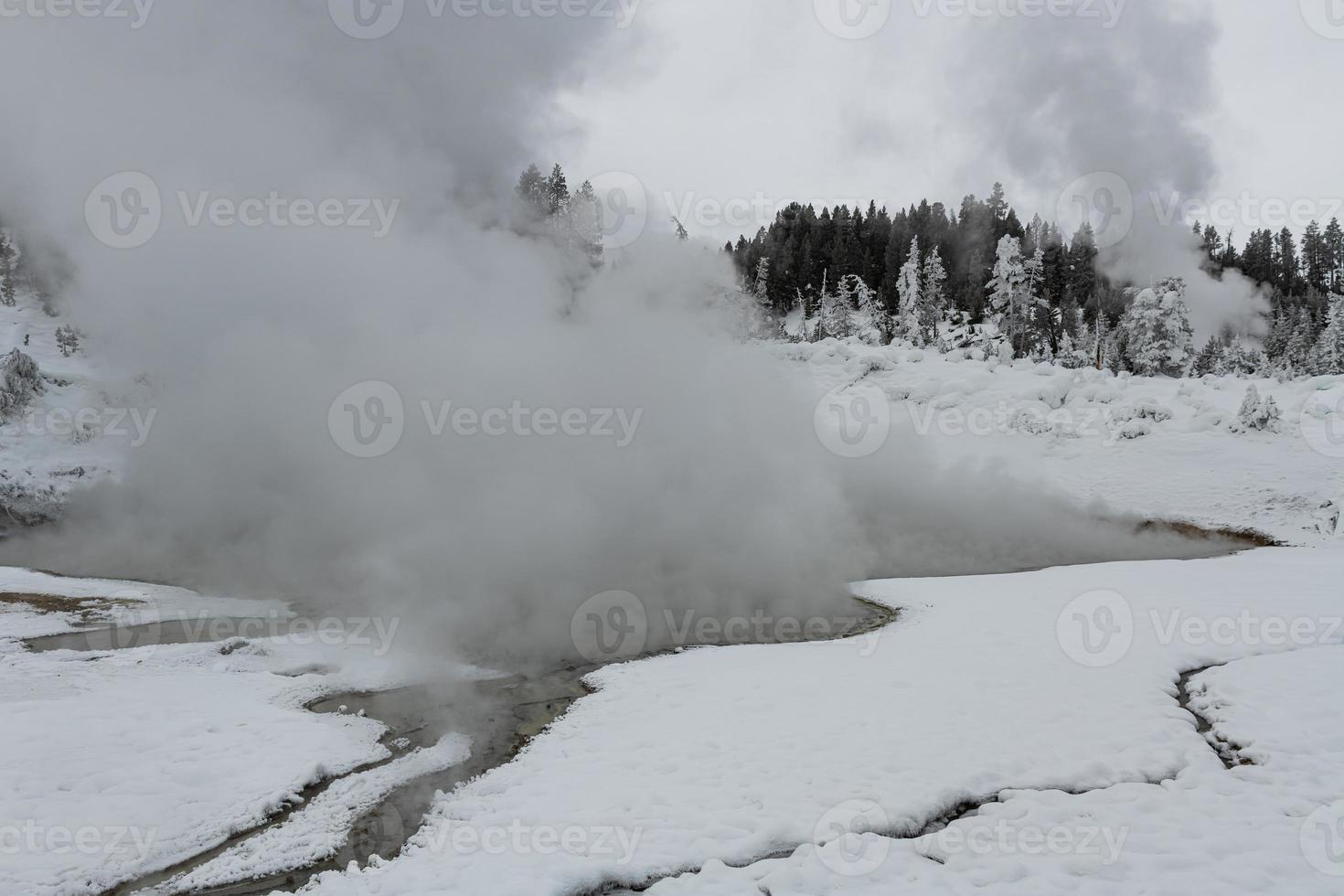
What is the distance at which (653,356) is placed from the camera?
20.5 meters

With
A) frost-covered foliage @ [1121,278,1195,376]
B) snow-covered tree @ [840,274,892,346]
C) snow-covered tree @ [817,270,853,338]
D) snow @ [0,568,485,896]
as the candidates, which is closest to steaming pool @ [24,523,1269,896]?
snow @ [0,568,485,896]

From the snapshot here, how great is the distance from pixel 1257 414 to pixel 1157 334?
2540 cm

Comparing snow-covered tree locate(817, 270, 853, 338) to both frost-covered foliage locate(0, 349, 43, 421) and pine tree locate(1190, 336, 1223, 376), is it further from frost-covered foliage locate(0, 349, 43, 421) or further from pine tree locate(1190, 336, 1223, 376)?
frost-covered foliage locate(0, 349, 43, 421)

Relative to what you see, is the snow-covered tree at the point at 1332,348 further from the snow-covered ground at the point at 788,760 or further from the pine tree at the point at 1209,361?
the snow-covered ground at the point at 788,760

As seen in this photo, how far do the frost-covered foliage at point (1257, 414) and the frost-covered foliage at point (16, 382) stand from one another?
4525 centimetres

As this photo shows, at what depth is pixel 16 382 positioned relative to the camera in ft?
83.1

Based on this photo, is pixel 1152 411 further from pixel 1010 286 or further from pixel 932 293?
pixel 932 293

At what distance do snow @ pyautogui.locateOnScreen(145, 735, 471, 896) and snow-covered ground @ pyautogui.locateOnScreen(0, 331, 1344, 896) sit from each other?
0.04 m

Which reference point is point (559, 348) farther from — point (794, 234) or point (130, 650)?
point (794, 234)

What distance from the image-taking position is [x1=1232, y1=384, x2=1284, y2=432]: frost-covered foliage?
24391 millimetres

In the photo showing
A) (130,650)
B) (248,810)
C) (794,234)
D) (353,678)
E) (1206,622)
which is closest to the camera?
(248,810)

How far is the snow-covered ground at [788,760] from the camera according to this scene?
20.6ft

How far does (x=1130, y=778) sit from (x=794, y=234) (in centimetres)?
7262

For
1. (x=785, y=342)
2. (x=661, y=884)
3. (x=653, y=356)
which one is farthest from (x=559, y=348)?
(x=785, y=342)
